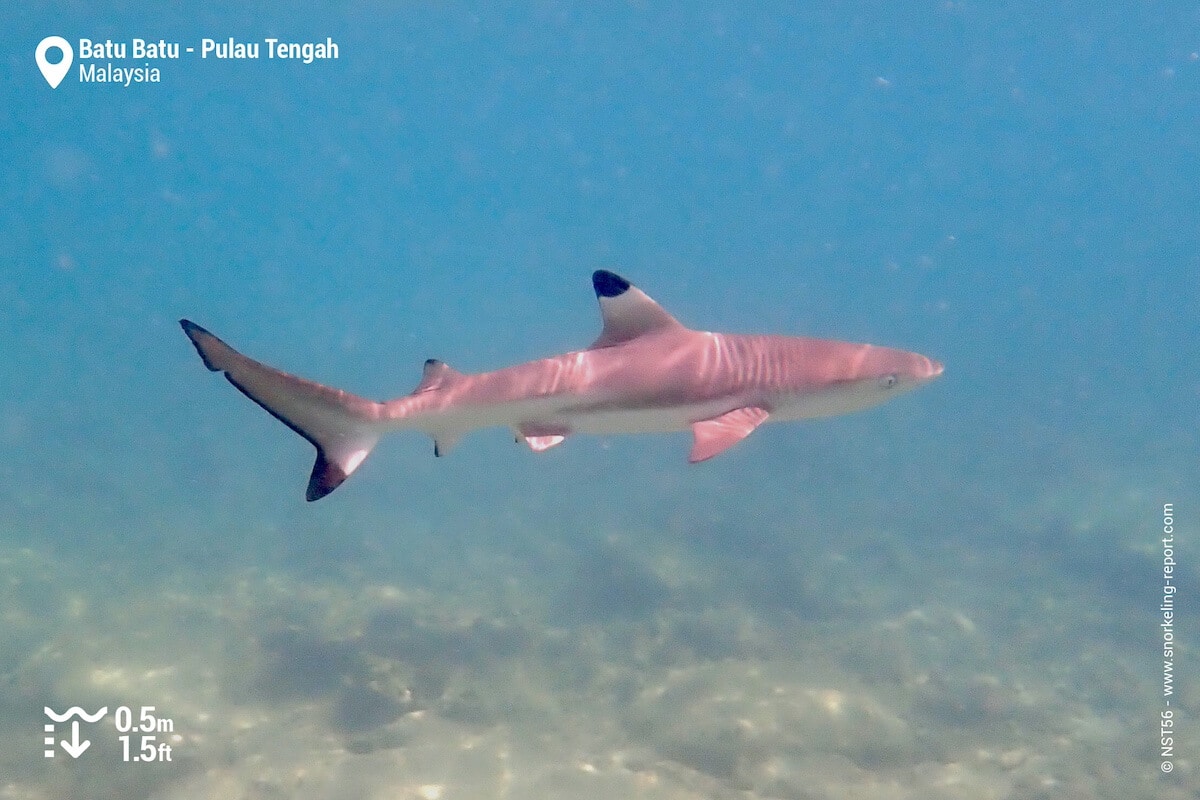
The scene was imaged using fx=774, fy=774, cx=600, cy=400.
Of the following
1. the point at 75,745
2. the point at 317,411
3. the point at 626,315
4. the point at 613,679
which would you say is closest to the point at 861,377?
the point at 626,315

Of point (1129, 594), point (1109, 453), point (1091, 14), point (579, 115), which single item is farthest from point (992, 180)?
point (1129, 594)

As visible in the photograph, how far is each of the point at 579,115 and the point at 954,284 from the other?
55690mm

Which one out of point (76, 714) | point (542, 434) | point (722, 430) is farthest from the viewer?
point (76, 714)

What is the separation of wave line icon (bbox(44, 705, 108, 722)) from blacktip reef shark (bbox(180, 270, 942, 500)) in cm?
689

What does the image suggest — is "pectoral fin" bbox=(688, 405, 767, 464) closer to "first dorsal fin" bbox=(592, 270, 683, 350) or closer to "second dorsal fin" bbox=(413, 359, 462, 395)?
"first dorsal fin" bbox=(592, 270, 683, 350)

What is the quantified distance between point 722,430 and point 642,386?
698 millimetres

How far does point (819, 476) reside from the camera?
22.8 metres

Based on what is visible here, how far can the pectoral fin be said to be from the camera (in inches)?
205

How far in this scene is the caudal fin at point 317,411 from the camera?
5008mm

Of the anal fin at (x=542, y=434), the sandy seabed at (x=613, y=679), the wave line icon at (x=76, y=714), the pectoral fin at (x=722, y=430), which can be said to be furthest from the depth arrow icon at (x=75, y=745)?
the pectoral fin at (x=722, y=430)

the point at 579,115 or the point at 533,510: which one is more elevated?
the point at 579,115

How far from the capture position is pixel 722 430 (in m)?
5.55

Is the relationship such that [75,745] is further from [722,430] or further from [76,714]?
[722,430]

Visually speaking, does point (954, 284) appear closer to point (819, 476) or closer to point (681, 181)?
point (681, 181)
